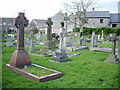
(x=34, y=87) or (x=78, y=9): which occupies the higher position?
(x=78, y=9)

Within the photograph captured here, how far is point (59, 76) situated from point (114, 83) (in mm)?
2162

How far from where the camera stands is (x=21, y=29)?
21.1 feet

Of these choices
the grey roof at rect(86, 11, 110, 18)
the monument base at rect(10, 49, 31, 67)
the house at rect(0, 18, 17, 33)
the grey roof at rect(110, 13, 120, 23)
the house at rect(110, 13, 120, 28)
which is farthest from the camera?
the house at rect(0, 18, 17, 33)

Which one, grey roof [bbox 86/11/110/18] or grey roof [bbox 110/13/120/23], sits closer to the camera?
grey roof [bbox 110/13/120/23]

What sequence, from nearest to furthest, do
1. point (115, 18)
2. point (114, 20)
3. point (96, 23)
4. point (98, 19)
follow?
point (114, 20)
point (115, 18)
point (98, 19)
point (96, 23)

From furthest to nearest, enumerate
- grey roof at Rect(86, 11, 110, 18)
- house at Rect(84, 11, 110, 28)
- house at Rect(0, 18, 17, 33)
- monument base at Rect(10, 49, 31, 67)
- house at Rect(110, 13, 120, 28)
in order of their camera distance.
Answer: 1. house at Rect(0, 18, 17, 33)
2. grey roof at Rect(86, 11, 110, 18)
3. house at Rect(84, 11, 110, 28)
4. house at Rect(110, 13, 120, 28)
5. monument base at Rect(10, 49, 31, 67)

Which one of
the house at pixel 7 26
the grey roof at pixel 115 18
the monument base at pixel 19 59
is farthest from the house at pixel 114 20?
the monument base at pixel 19 59

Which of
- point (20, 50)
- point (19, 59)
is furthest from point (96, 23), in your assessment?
point (19, 59)

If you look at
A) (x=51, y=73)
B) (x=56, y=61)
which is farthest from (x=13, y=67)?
(x=56, y=61)

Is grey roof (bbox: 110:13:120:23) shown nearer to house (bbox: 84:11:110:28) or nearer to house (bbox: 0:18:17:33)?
house (bbox: 84:11:110:28)

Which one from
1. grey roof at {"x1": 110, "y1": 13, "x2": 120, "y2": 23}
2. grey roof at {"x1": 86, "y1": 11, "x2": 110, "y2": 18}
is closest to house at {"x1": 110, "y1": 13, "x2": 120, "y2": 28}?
grey roof at {"x1": 110, "y1": 13, "x2": 120, "y2": 23}

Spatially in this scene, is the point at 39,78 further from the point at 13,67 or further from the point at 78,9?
the point at 78,9

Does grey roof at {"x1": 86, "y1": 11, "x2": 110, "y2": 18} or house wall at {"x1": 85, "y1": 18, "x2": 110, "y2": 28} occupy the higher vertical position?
grey roof at {"x1": 86, "y1": 11, "x2": 110, "y2": 18}

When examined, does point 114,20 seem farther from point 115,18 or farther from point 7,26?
point 7,26
